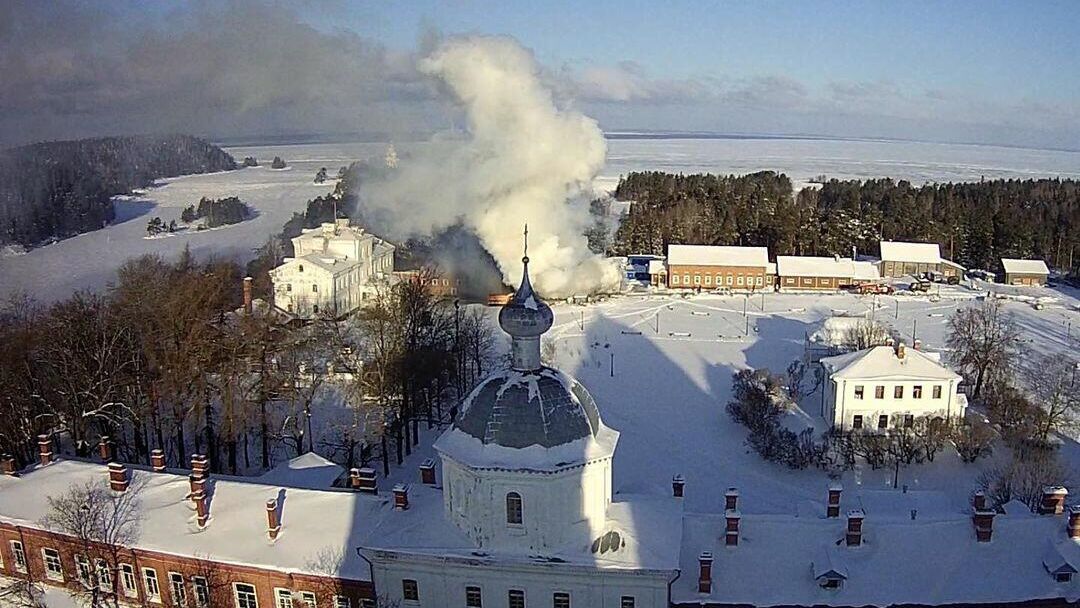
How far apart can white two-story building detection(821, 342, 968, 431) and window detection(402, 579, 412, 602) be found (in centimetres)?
1598

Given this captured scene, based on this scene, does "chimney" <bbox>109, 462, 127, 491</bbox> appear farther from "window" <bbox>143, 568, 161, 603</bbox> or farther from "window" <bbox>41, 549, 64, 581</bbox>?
"window" <bbox>143, 568, 161, 603</bbox>

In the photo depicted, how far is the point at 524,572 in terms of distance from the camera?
39.1 ft

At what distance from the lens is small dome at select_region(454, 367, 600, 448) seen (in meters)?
11.7

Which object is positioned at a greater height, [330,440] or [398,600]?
[398,600]

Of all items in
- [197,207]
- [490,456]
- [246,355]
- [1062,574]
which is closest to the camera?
[490,456]

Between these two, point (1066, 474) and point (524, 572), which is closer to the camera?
point (524, 572)

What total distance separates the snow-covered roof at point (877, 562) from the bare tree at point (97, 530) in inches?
354

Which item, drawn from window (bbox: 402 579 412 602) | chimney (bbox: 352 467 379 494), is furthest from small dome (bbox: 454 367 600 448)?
chimney (bbox: 352 467 379 494)

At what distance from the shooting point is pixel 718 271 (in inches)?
1941

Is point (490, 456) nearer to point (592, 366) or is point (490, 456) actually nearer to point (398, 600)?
point (398, 600)

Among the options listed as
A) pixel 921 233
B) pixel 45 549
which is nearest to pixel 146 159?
pixel 45 549

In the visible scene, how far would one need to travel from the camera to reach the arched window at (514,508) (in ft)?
38.4

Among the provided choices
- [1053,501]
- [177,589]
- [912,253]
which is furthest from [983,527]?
[912,253]

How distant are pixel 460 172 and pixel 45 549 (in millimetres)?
34462
